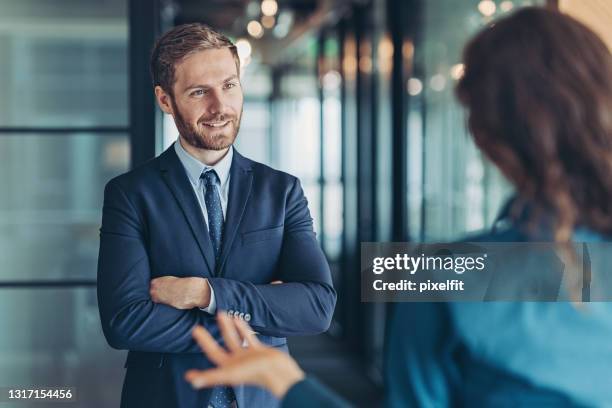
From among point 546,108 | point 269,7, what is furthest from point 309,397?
point 269,7

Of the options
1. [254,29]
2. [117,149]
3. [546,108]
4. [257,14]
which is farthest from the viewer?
[254,29]

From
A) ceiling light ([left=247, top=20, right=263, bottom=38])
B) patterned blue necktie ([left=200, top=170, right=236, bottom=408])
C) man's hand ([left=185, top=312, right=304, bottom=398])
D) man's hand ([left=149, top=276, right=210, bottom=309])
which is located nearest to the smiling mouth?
patterned blue necktie ([left=200, top=170, right=236, bottom=408])

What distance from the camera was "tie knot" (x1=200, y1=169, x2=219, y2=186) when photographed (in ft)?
6.07

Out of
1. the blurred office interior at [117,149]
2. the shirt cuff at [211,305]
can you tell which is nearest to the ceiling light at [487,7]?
the blurred office interior at [117,149]

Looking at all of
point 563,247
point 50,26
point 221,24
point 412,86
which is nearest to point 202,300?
point 563,247

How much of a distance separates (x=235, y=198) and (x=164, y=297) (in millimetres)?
275

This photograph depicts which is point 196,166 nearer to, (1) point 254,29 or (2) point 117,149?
(2) point 117,149

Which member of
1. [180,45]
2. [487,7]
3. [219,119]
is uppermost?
[487,7]

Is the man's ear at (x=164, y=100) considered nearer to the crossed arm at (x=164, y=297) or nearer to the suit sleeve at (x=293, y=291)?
the crossed arm at (x=164, y=297)

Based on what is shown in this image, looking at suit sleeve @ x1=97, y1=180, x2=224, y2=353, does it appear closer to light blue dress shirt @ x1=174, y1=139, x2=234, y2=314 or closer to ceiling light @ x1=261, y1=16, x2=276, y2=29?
light blue dress shirt @ x1=174, y1=139, x2=234, y2=314

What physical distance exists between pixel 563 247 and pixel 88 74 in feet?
6.80

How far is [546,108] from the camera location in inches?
40.3

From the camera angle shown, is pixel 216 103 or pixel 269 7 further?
pixel 269 7

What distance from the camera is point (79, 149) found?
279 centimetres
